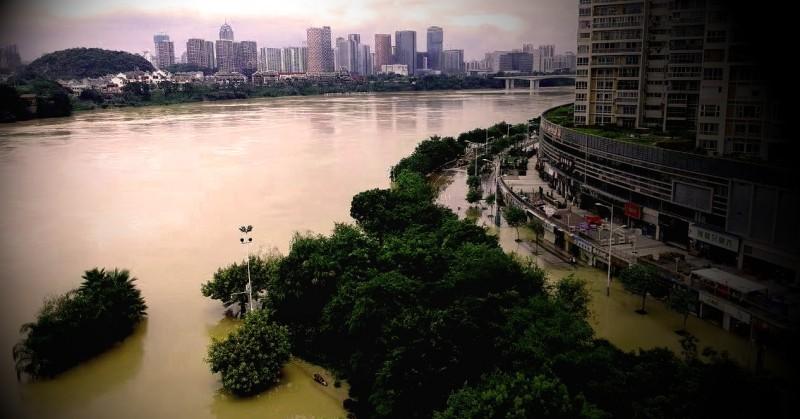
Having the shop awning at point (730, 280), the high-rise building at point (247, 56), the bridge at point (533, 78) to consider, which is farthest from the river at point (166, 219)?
the high-rise building at point (247, 56)

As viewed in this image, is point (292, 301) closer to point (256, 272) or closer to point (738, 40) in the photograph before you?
point (256, 272)

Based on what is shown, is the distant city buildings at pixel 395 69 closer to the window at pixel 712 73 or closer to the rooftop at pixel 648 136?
the rooftop at pixel 648 136

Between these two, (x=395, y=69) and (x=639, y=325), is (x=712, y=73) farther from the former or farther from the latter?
(x=395, y=69)

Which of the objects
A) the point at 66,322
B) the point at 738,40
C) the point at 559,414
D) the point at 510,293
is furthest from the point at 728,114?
the point at 66,322

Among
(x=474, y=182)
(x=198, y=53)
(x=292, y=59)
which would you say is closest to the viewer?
(x=474, y=182)

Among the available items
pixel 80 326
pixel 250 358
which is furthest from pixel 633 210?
pixel 80 326

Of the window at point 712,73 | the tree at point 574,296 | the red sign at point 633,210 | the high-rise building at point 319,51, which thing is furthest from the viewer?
the high-rise building at point 319,51

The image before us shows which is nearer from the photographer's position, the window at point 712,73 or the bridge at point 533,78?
the window at point 712,73
